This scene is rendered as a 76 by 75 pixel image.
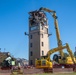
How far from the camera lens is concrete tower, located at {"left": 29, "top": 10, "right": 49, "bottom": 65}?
8775cm

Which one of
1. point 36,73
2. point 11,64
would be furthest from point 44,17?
point 36,73

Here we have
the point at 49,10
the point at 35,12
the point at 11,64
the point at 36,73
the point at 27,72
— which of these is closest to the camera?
the point at 27,72

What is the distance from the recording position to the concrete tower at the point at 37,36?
87.8 metres

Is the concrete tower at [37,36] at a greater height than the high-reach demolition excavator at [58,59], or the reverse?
the concrete tower at [37,36]

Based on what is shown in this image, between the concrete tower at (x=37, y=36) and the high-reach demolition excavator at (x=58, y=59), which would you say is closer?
the high-reach demolition excavator at (x=58, y=59)

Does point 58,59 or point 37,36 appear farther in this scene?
point 37,36

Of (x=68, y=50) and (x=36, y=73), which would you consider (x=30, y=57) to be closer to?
(x=68, y=50)

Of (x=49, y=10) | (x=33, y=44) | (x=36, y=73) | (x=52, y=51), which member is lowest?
(x=36, y=73)

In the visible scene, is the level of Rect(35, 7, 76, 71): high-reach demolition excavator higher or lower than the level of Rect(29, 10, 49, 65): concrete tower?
lower

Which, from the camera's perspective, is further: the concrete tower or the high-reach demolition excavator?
the concrete tower

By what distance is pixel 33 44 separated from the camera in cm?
8944

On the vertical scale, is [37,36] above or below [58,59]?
above

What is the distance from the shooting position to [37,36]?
88.9m

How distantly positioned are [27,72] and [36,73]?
9.64 ft
